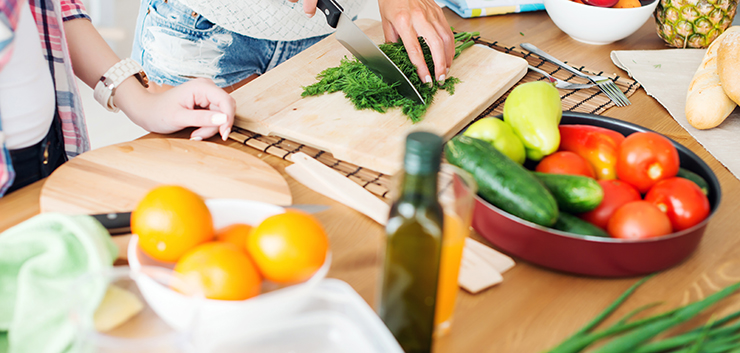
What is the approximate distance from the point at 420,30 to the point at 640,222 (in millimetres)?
746

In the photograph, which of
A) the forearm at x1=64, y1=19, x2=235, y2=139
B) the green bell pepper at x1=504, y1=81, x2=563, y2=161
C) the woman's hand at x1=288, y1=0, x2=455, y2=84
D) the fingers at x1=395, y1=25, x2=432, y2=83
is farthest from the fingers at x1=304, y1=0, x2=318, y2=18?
the green bell pepper at x1=504, y1=81, x2=563, y2=161

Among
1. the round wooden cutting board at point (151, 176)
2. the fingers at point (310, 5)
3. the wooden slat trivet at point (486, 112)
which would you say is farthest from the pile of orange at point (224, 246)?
the fingers at point (310, 5)

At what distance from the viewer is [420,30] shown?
130cm

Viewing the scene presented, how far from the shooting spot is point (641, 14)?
4.78 feet

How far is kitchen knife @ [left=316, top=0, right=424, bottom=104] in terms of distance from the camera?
3.86 ft

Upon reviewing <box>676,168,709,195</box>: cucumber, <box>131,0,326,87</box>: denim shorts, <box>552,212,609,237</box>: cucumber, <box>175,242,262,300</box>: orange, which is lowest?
<box>131,0,326,87</box>: denim shorts

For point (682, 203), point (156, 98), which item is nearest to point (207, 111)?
point (156, 98)

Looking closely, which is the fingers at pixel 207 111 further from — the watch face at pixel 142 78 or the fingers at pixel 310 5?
the fingers at pixel 310 5

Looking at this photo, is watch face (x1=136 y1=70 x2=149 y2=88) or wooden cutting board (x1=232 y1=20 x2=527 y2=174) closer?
wooden cutting board (x1=232 y1=20 x2=527 y2=174)

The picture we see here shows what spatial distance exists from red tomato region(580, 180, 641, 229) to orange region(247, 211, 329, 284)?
1.42ft

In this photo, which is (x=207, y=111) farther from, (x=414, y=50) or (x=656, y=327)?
(x=656, y=327)

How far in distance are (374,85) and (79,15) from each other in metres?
0.66

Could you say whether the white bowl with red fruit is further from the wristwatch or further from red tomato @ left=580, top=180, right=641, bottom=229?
the wristwatch

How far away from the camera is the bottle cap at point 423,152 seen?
42 cm
